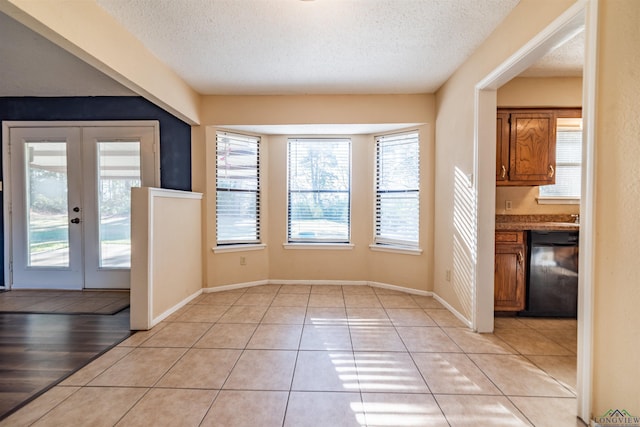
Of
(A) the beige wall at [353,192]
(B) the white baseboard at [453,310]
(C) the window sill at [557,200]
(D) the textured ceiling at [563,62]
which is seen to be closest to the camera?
(D) the textured ceiling at [563,62]

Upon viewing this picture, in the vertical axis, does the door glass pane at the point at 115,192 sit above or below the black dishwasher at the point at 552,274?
above

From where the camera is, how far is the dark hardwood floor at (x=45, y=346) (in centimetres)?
179

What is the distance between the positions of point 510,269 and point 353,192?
Result: 6.78 feet

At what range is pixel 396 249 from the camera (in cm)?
379

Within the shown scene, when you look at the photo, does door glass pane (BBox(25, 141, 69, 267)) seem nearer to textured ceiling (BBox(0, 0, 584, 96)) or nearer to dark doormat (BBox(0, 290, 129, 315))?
dark doormat (BBox(0, 290, 129, 315))

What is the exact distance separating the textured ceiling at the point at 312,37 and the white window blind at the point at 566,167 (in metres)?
1.75

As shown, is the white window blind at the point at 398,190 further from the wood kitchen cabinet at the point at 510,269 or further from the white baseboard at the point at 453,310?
the wood kitchen cabinet at the point at 510,269

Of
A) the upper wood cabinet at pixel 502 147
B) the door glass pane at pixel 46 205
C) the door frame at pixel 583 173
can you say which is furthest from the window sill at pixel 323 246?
the door glass pane at pixel 46 205

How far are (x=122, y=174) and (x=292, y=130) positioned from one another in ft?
7.62

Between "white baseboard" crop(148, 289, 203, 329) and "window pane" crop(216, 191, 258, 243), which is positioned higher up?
"window pane" crop(216, 191, 258, 243)

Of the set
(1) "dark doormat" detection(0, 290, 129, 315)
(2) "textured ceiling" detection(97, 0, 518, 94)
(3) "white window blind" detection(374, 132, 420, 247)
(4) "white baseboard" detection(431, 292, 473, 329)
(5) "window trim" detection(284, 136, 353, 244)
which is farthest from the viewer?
(5) "window trim" detection(284, 136, 353, 244)

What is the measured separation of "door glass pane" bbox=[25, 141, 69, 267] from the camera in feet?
12.3

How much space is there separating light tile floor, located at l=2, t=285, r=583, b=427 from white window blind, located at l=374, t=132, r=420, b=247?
1194mm

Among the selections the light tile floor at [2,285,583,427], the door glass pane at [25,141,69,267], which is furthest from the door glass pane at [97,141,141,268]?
the light tile floor at [2,285,583,427]
